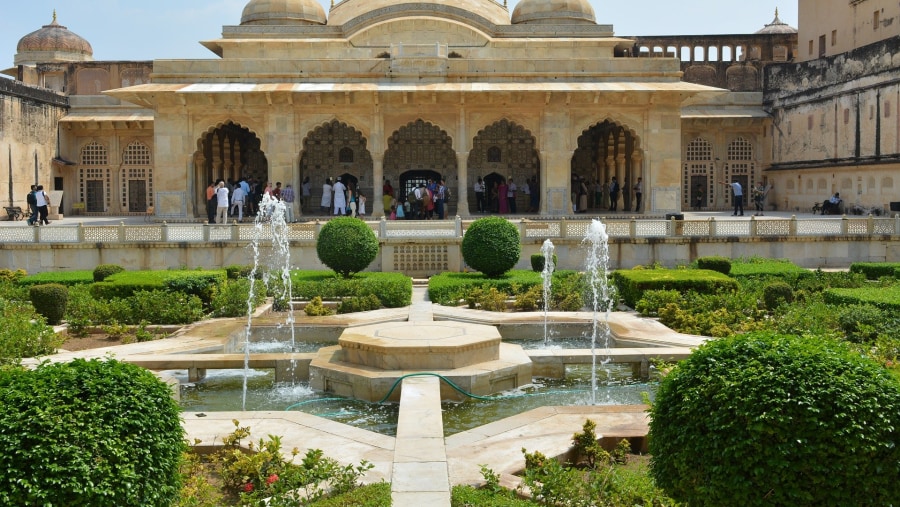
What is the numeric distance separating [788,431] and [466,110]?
2006 centimetres

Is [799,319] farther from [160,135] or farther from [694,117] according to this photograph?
[694,117]

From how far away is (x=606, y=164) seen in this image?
94.7ft

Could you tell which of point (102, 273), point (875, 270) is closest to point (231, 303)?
point (102, 273)

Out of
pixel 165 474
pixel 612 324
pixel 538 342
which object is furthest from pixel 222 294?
pixel 165 474

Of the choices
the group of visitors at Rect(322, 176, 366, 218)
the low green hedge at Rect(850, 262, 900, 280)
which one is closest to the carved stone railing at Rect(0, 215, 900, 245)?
the low green hedge at Rect(850, 262, 900, 280)

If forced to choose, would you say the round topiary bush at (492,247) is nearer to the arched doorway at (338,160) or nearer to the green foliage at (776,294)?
the green foliage at (776,294)

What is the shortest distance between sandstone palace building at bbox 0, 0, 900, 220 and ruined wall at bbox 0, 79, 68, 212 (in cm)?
8

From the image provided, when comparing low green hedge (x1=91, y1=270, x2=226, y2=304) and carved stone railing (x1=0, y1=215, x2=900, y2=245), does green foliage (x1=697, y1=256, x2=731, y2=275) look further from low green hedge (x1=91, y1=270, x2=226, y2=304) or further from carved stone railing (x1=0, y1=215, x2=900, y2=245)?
low green hedge (x1=91, y1=270, x2=226, y2=304)

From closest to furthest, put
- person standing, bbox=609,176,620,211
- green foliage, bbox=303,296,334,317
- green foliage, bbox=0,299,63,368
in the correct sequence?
green foliage, bbox=0,299,63,368
green foliage, bbox=303,296,334,317
person standing, bbox=609,176,620,211

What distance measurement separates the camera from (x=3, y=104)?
26.5 meters

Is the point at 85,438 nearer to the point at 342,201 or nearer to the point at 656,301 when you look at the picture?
the point at 656,301

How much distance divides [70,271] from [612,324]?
10614mm

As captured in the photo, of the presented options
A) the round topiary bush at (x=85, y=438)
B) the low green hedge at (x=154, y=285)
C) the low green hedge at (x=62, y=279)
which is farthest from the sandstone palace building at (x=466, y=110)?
the round topiary bush at (x=85, y=438)

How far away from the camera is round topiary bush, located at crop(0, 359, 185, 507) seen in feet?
13.4
